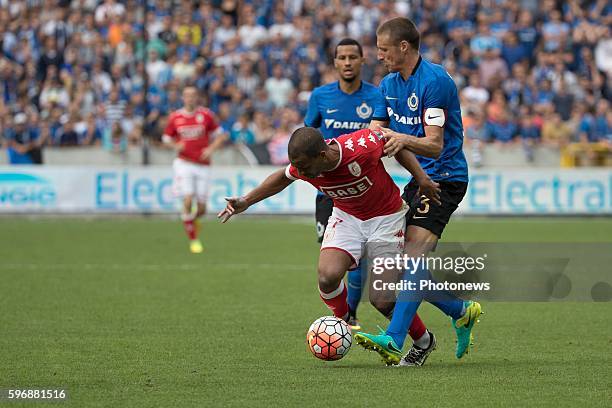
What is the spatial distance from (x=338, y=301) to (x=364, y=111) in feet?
7.58

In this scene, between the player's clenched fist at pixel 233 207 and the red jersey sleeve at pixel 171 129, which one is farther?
the red jersey sleeve at pixel 171 129

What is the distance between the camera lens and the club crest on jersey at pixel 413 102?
8109mm

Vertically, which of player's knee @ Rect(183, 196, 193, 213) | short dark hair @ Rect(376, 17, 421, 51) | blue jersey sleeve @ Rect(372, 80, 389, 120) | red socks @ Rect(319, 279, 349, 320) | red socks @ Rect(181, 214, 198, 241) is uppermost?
short dark hair @ Rect(376, 17, 421, 51)

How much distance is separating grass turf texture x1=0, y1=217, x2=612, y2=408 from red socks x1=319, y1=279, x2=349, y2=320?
0.30 meters

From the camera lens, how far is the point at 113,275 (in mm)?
14016

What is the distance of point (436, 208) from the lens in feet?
27.0

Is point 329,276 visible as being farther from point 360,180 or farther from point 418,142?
point 418,142

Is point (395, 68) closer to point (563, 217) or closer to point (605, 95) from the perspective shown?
point (563, 217)

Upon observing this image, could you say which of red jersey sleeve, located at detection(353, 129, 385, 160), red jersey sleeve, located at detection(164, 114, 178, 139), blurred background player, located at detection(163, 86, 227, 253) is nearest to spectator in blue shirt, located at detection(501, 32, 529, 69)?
blurred background player, located at detection(163, 86, 227, 253)

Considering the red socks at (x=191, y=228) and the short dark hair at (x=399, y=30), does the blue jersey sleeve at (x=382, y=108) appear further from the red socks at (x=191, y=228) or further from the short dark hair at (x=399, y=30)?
the red socks at (x=191, y=228)

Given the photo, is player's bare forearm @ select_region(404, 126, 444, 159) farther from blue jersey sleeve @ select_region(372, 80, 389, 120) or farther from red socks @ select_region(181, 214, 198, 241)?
red socks @ select_region(181, 214, 198, 241)

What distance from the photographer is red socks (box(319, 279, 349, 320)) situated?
28.6 feet

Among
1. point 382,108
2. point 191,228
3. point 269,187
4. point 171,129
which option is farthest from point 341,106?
point 171,129

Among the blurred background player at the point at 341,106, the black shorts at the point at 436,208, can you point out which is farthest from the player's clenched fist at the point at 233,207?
the blurred background player at the point at 341,106
